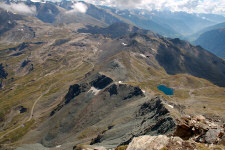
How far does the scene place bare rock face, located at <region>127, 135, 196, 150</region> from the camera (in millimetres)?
29797

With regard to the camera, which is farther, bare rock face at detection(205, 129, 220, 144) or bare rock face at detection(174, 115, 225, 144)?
bare rock face at detection(174, 115, 225, 144)

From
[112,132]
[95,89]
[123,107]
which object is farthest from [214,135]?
[95,89]

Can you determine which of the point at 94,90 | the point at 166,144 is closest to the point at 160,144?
the point at 166,144

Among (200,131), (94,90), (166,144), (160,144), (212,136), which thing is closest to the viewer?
(166,144)

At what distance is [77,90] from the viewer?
188750 millimetres

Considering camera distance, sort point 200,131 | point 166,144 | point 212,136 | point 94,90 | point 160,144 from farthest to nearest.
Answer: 1. point 94,90
2. point 200,131
3. point 160,144
4. point 212,136
5. point 166,144

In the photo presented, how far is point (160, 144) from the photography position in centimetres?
3288

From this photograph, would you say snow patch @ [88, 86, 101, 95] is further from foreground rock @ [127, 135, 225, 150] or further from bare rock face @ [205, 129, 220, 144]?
bare rock face @ [205, 129, 220, 144]

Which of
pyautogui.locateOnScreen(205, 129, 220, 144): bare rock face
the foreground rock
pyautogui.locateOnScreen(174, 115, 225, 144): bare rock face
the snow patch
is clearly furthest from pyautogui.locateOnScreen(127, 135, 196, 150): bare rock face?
the snow patch

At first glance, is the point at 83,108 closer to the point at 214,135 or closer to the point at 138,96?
the point at 138,96

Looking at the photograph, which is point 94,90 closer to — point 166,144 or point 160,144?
point 160,144

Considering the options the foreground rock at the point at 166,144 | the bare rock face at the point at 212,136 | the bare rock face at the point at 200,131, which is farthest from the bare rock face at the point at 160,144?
the bare rock face at the point at 212,136

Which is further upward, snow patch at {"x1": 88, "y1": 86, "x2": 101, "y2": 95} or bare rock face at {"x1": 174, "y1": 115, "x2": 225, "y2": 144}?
bare rock face at {"x1": 174, "y1": 115, "x2": 225, "y2": 144}

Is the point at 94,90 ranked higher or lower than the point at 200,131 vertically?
lower
